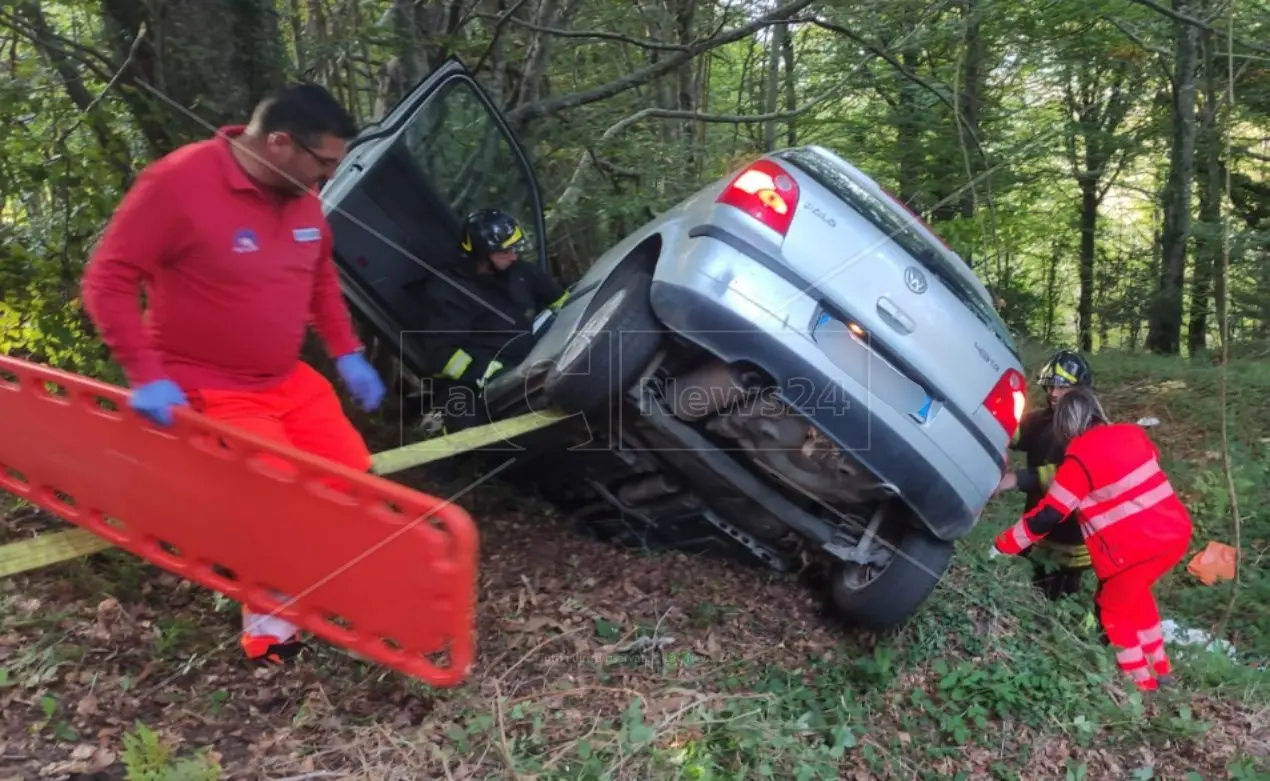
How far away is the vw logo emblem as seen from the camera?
352 centimetres

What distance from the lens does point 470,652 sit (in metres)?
2.40

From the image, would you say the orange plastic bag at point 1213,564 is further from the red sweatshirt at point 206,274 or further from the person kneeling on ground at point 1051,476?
the red sweatshirt at point 206,274

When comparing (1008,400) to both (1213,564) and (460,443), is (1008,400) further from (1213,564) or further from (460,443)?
(1213,564)

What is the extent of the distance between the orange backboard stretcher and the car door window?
2272 millimetres

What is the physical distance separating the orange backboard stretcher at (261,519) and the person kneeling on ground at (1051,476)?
3434 mm

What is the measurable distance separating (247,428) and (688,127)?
7.81m

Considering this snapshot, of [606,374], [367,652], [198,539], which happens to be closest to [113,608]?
[198,539]

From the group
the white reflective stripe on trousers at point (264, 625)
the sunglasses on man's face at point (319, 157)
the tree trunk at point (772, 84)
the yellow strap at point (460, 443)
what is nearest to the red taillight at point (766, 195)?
the yellow strap at point (460, 443)

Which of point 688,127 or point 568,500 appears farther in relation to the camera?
point 688,127

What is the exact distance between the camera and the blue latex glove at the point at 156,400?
2570 millimetres

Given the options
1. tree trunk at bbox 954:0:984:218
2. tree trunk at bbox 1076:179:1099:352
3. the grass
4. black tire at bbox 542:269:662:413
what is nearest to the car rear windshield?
black tire at bbox 542:269:662:413

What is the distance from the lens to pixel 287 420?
3.05 metres

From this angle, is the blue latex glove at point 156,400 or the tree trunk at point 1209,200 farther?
the tree trunk at point 1209,200

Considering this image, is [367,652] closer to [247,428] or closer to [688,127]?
[247,428]
